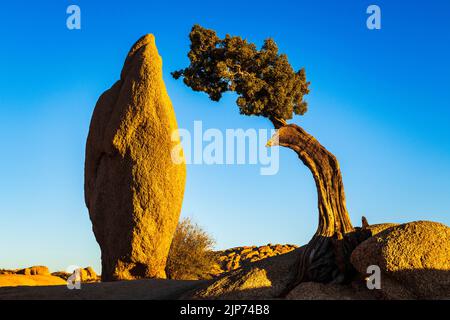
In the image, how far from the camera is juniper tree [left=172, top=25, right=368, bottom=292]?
12.6 metres

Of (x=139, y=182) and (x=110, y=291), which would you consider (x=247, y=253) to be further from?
(x=110, y=291)

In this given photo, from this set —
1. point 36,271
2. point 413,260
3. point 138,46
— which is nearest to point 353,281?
point 413,260

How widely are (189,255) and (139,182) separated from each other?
355 inches

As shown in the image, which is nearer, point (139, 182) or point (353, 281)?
point (353, 281)

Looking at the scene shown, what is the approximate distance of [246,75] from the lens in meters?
15.5

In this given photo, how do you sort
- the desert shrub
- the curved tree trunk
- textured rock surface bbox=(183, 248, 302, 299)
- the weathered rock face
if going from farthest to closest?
the desert shrub, the weathered rock face, the curved tree trunk, textured rock surface bbox=(183, 248, 302, 299)

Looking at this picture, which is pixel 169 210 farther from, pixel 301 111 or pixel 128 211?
pixel 301 111

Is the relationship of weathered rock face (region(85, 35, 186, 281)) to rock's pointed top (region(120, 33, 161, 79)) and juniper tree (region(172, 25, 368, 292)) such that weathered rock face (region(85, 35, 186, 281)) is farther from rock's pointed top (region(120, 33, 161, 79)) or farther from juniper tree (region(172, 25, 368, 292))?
juniper tree (region(172, 25, 368, 292))

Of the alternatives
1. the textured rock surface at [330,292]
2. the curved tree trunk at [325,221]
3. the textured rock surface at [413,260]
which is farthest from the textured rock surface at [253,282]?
the textured rock surface at [413,260]

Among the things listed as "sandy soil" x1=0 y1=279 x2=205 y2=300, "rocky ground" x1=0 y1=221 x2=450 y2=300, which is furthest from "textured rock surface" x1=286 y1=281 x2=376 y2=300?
"sandy soil" x1=0 y1=279 x2=205 y2=300

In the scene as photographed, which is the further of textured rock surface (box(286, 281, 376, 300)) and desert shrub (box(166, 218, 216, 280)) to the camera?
desert shrub (box(166, 218, 216, 280))

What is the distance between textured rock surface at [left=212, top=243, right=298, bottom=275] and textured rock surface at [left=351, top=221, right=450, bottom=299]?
24.8 meters
